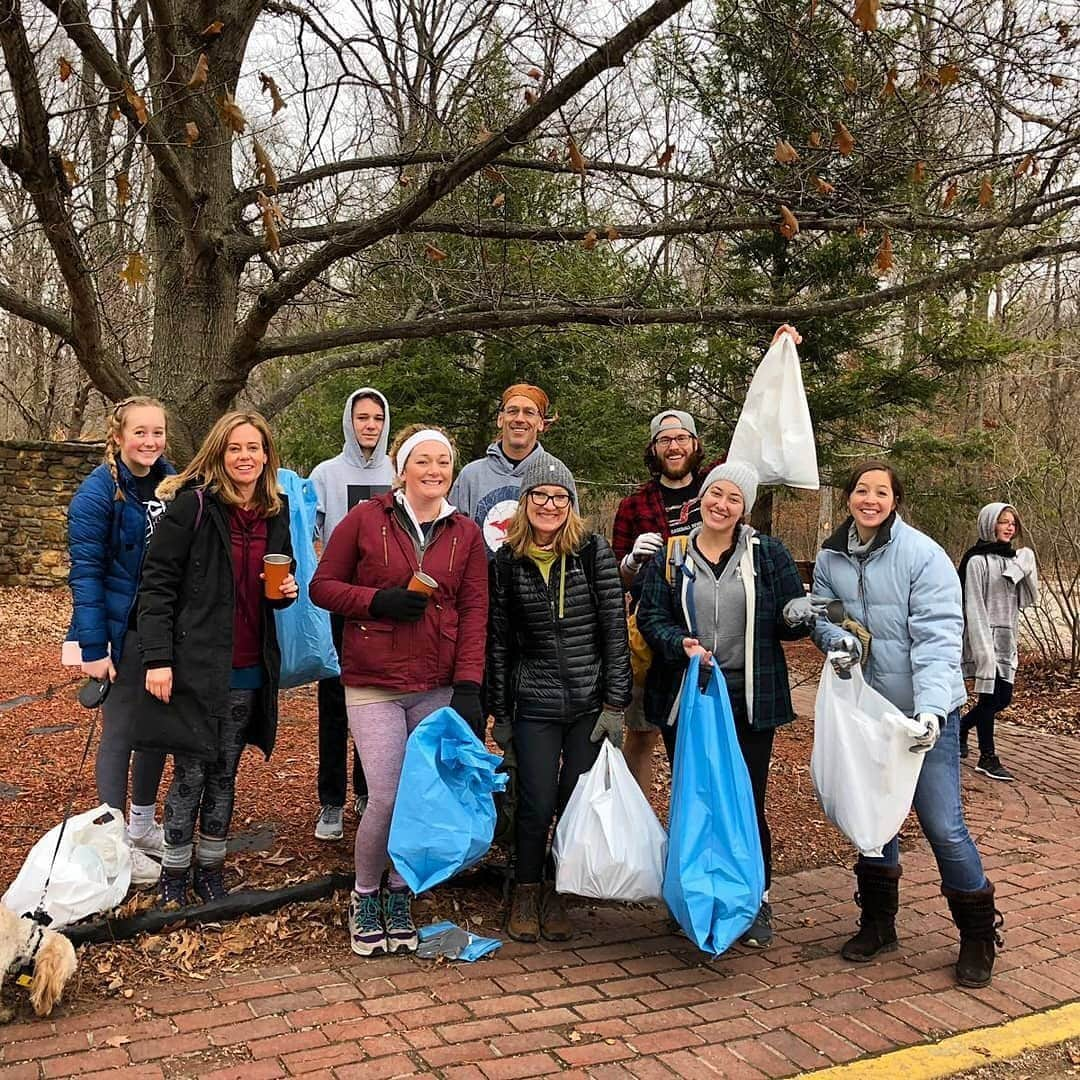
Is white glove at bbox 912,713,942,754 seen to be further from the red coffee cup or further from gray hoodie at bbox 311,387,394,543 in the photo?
gray hoodie at bbox 311,387,394,543

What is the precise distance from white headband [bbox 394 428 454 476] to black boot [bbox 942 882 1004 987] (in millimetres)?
2559

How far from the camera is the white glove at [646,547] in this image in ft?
13.8

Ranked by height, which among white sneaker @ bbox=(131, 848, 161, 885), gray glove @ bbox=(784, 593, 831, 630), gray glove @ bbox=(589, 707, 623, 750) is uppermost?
gray glove @ bbox=(784, 593, 831, 630)

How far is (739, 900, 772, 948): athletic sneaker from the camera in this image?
12.5ft

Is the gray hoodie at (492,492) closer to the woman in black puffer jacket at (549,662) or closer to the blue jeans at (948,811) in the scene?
the woman in black puffer jacket at (549,662)

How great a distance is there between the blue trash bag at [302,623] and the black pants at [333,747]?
0.30m

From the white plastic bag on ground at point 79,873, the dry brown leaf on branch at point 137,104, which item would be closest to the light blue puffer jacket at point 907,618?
the white plastic bag on ground at point 79,873

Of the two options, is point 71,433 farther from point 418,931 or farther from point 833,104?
point 418,931

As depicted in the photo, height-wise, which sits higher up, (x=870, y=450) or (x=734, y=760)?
(x=870, y=450)

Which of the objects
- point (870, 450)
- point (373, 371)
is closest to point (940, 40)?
point (870, 450)

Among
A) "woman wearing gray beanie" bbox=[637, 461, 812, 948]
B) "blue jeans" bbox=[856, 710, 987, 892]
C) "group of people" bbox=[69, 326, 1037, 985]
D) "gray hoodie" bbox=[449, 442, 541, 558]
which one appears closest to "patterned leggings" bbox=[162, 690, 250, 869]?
"group of people" bbox=[69, 326, 1037, 985]

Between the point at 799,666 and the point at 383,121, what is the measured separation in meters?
7.29

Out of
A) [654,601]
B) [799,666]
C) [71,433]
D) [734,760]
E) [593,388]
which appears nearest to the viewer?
[734,760]

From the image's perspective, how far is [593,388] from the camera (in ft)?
38.9
